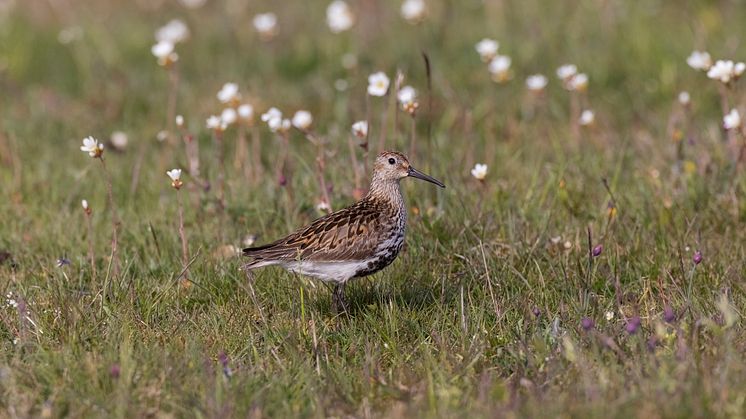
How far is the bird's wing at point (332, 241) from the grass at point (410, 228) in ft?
1.00

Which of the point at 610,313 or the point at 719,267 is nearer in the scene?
the point at 610,313

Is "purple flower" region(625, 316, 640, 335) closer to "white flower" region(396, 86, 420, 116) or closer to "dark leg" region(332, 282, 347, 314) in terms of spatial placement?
"dark leg" region(332, 282, 347, 314)

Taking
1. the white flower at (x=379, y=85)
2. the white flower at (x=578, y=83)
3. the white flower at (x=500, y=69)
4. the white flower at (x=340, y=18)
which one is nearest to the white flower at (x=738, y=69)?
the white flower at (x=578, y=83)

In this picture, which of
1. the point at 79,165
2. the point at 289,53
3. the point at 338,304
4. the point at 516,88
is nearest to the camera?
the point at 338,304

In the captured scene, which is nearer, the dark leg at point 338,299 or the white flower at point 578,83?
the dark leg at point 338,299

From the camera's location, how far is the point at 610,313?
5898mm

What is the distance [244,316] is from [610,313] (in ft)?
6.15

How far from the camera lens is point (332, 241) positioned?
6.15 m

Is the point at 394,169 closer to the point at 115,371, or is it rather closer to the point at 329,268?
the point at 329,268

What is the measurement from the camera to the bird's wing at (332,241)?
610cm

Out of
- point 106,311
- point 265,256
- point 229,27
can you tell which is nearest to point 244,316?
point 265,256

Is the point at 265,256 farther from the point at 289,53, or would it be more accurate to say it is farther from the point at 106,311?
the point at 289,53

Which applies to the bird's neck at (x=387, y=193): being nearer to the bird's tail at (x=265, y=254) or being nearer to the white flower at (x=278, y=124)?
the bird's tail at (x=265, y=254)

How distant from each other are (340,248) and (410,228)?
43.7 inches
